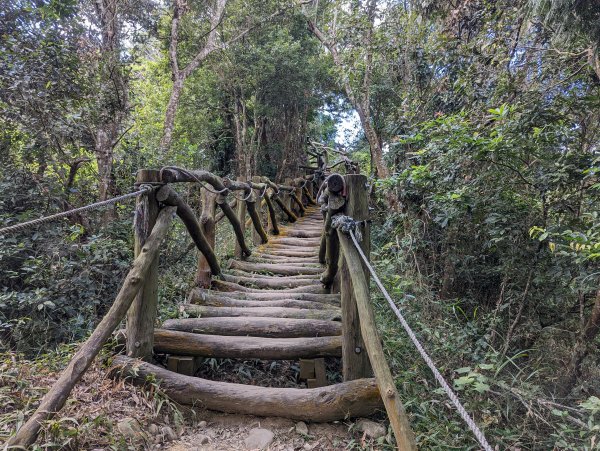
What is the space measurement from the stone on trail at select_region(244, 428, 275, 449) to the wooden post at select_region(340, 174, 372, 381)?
0.58 meters

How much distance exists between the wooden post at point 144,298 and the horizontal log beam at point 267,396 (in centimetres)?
14

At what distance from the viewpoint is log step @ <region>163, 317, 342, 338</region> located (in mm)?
2900

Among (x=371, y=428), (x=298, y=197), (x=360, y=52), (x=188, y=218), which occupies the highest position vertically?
(x=360, y=52)

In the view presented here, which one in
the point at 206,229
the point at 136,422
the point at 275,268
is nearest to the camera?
the point at 136,422

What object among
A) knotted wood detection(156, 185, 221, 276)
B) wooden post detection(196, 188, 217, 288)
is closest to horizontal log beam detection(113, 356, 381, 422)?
knotted wood detection(156, 185, 221, 276)

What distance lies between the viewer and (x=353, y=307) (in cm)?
233

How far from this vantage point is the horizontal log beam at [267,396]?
211 cm

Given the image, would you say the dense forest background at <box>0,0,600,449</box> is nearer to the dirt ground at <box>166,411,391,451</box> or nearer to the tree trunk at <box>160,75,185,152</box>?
the dirt ground at <box>166,411,391,451</box>

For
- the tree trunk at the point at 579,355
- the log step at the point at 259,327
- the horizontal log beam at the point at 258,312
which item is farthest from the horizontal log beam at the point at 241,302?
the tree trunk at the point at 579,355

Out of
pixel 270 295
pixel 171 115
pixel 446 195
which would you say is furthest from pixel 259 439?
pixel 171 115

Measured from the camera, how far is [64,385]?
167 centimetres

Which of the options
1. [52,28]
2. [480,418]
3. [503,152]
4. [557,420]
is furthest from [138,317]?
[52,28]

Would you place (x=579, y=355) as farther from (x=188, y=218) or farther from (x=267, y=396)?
(x=188, y=218)

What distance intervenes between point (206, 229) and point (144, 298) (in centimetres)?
168
